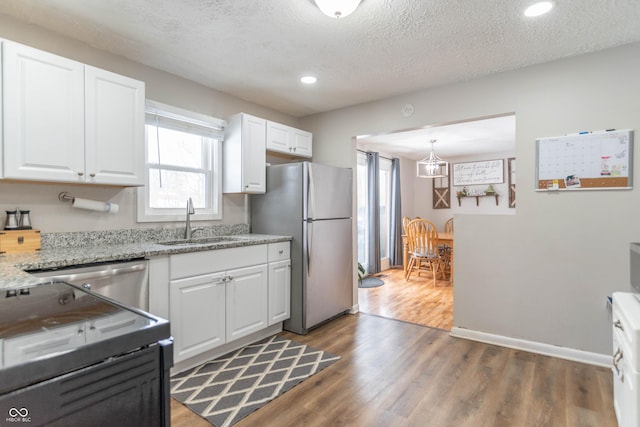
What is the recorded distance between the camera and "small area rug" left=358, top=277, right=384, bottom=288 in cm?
511

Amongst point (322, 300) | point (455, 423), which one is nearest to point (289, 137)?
point (322, 300)

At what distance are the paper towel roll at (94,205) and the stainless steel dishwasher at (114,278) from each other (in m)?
0.59

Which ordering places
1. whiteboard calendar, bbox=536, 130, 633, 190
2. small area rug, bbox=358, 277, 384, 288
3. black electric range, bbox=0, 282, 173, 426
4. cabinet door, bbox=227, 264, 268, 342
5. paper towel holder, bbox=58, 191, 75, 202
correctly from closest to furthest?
1. black electric range, bbox=0, 282, 173, 426
2. paper towel holder, bbox=58, 191, 75, 202
3. whiteboard calendar, bbox=536, 130, 633, 190
4. cabinet door, bbox=227, 264, 268, 342
5. small area rug, bbox=358, 277, 384, 288

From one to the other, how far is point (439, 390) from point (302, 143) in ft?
8.96

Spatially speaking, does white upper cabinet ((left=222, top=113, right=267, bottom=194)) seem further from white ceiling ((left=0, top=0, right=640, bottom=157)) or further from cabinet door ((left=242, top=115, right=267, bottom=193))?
white ceiling ((left=0, top=0, right=640, bottom=157))

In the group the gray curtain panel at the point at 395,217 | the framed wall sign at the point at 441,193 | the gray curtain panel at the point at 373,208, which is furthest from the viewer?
the framed wall sign at the point at 441,193

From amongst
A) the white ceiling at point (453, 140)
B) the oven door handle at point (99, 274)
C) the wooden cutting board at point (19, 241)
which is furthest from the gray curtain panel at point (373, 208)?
the wooden cutting board at point (19, 241)

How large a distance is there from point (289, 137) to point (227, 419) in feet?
8.71

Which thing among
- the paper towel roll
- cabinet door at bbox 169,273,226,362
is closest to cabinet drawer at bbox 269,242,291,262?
cabinet door at bbox 169,273,226,362

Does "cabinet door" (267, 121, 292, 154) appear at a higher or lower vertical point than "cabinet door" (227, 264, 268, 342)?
higher

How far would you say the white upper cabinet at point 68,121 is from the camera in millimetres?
1857

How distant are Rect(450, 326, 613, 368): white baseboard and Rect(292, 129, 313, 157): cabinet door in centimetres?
236

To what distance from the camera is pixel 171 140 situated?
116 inches

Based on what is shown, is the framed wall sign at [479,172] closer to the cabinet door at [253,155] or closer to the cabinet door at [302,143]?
the cabinet door at [302,143]
